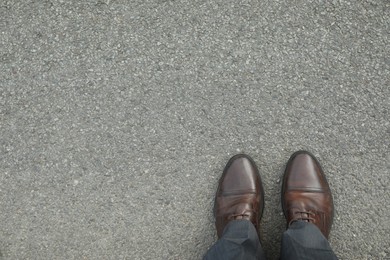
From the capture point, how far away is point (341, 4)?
5.79ft

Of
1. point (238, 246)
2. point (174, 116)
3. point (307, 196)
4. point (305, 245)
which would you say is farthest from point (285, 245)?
point (174, 116)

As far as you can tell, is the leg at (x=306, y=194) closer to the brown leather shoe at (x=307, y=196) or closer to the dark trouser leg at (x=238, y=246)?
the brown leather shoe at (x=307, y=196)

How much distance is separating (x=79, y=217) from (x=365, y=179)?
4.52ft

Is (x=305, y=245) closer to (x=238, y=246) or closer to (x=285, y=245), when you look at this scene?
(x=285, y=245)

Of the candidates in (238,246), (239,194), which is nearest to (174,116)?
(239,194)

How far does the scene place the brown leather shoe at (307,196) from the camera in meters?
1.76

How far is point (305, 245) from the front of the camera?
1554mm

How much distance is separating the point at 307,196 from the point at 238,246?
458 millimetres

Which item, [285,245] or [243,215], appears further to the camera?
[243,215]

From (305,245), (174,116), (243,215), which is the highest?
(174,116)

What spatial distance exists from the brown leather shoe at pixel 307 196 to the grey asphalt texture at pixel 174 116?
0.05 meters

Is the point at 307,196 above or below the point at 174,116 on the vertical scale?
below

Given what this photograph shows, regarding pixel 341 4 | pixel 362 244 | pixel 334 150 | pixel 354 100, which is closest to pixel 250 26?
pixel 341 4

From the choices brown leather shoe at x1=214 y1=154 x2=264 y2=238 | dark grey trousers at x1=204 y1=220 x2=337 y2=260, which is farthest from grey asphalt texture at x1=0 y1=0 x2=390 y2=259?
dark grey trousers at x1=204 y1=220 x2=337 y2=260
